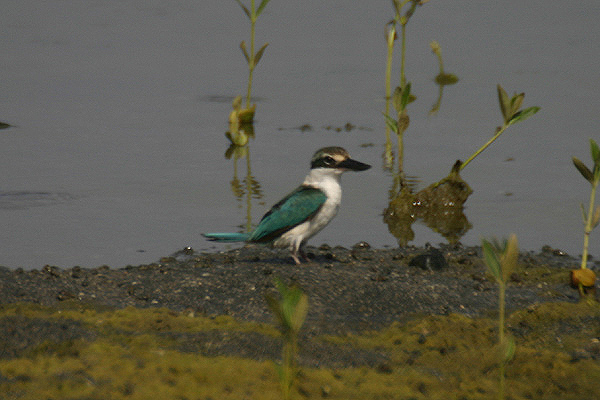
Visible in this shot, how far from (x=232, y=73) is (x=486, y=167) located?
4643 millimetres

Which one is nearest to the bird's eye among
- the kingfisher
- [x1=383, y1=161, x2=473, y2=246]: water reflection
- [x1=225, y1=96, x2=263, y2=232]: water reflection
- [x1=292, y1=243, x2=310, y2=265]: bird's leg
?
the kingfisher

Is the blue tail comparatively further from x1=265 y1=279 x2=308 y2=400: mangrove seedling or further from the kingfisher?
x1=265 y1=279 x2=308 y2=400: mangrove seedling

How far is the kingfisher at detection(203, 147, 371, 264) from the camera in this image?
255 inches

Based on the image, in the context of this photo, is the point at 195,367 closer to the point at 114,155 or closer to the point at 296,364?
the point at 296,364

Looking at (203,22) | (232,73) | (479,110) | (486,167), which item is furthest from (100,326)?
(203,22)

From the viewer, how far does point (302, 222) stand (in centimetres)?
649

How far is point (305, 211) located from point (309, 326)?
144 centimetres

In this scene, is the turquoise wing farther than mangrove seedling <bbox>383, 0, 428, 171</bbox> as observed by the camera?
No

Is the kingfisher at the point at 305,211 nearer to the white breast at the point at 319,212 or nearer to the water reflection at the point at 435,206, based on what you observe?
the white breast at the point at 319,212

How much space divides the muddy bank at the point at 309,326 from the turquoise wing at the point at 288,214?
0.71ft

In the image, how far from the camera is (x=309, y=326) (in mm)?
5176

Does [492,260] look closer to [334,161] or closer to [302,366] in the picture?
[302,366]

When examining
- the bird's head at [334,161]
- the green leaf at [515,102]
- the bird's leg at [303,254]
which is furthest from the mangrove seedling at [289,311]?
A: the green leaf at [515,102]

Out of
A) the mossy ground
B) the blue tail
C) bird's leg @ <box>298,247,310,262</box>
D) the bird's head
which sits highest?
the bird's head
